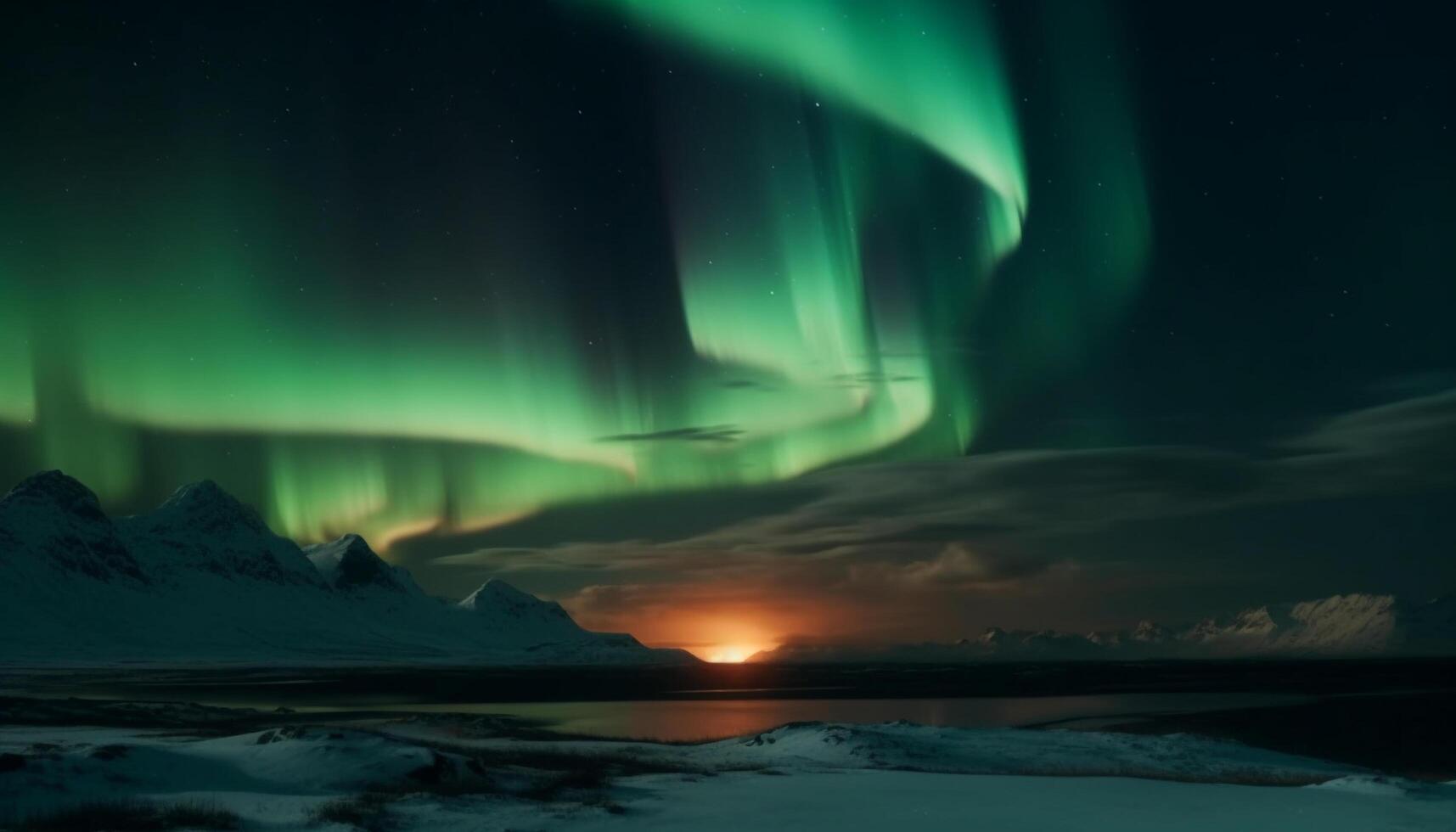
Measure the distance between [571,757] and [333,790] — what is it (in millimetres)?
16237

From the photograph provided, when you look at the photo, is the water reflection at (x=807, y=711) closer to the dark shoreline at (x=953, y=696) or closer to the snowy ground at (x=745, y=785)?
the dark shoreline at (x=953, y=696)

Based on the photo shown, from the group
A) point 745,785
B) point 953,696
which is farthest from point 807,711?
point 745,785

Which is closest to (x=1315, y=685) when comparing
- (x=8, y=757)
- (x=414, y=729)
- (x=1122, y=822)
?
(x=414, y=729)

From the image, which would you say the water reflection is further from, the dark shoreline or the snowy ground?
the snowy ground

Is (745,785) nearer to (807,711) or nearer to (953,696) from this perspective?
(807,711)

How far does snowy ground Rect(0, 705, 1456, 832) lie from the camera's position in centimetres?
2991

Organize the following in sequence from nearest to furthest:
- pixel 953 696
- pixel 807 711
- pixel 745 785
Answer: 1. pixel 745 785
2. pixel 807 711
3. pixel 953 696

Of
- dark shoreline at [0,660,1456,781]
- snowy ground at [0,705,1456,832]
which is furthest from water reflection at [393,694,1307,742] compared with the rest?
snowy ground at [0,705,1456,832]

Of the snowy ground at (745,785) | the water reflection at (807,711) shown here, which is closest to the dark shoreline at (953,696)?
the water reflection at (807,711)

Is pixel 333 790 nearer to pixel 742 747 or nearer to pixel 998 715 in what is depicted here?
pixel 742 747

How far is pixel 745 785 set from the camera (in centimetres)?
3684

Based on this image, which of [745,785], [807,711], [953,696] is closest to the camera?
[745,785]

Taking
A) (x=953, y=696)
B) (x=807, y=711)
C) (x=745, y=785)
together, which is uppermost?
(x=745, y=785)

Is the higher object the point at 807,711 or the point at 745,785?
the point at 745,785
